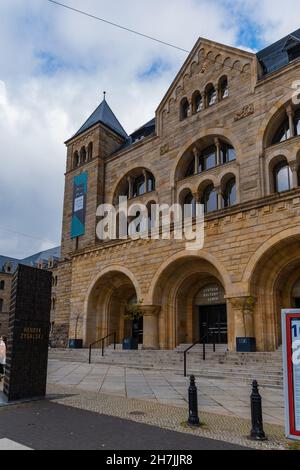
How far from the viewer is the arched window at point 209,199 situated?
75.6ft

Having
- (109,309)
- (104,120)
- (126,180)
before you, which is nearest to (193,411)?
(109,309)

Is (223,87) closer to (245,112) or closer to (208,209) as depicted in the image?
(245,112)

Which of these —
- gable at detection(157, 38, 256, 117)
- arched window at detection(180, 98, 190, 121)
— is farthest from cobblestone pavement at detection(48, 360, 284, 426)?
gable at detection(157, 38, 256, 117)

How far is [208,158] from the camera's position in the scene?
24.1 m

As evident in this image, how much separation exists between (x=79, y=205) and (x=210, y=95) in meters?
12.8

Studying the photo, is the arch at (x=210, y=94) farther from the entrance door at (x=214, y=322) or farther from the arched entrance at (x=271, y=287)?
the entrance door at (x=214, y=322)

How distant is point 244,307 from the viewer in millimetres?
16828

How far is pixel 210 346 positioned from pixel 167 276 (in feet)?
14.0

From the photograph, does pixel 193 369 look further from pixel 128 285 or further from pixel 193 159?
pixel 193 159

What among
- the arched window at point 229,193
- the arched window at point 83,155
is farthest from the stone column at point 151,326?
the arched window at point 83,155

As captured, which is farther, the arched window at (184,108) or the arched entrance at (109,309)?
the arched window at (184,108)

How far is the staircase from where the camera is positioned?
13.1m

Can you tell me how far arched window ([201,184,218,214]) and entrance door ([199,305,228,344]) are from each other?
576 cm

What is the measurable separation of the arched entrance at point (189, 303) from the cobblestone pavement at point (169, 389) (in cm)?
563
